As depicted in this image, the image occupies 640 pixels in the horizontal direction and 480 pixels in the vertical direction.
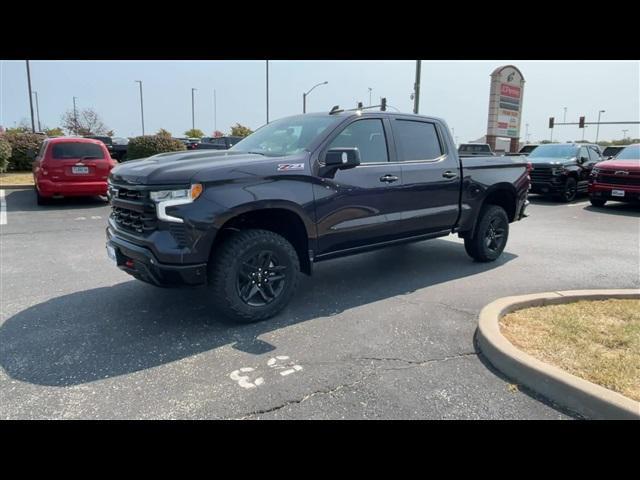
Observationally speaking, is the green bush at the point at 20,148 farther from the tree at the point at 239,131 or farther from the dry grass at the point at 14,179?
the tree at the point at 239,131

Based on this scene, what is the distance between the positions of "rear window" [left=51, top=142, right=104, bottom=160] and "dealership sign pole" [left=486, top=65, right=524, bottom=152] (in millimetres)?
21136

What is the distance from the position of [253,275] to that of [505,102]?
26757mm

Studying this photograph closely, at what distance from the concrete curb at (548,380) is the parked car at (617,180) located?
9.79m

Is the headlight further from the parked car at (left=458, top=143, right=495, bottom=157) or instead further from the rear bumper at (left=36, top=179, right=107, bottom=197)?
the rear bumper at (left=36, top=179, right=107, bottom=197)

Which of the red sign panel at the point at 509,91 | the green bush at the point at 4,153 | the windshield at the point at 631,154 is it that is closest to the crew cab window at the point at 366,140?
the windshield at the point at 631,154

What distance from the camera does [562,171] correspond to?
43.8 feet

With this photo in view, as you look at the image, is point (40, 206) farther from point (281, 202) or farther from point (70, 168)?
point (281, 202)

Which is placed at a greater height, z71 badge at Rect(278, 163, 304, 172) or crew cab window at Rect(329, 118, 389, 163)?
crew cab window at Rect(329, 118, 389, 163)

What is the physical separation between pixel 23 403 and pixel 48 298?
215cm

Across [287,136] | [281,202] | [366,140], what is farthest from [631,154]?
[281,202]

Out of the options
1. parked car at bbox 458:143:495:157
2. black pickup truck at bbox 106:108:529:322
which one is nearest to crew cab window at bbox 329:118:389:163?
black pickup truck at bbox 106:108:529:322

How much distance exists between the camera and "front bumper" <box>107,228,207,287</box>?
12.0 feet

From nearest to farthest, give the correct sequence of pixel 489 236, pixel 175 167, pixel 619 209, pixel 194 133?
pixel 175 167, pixel 489 236, pixel 619 209, pixel 194 133

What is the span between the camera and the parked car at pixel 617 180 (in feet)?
37.6
